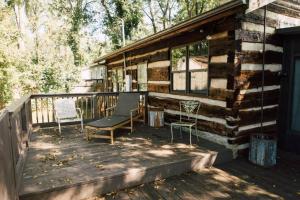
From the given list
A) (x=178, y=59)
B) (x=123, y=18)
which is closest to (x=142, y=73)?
(x=178, y=59)

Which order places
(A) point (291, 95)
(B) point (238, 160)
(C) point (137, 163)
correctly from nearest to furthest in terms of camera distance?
(C) point (137, 163) < (B) point (238, 160) < (A) point (291, 95)

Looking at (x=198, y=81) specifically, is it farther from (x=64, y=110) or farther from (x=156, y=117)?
(x=64, y=110)

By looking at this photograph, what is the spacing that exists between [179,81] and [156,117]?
1248mm

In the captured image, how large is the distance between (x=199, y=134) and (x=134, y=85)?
15.9ft

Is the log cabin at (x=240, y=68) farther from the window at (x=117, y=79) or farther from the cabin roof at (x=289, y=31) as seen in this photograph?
the window at (x=117, y=79)

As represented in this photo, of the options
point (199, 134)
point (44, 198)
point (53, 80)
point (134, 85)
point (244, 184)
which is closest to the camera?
point (44, 198)

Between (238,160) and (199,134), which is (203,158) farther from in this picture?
(199,134)

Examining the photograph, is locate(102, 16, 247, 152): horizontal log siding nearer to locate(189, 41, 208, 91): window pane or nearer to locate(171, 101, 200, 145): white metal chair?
locate(171, 101, 200, 145): white metal chair

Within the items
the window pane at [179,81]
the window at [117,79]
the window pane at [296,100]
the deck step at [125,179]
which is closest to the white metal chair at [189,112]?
the window pane at [179,81]

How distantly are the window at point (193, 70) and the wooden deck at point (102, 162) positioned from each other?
144 cm

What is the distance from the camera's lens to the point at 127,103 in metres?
7.08

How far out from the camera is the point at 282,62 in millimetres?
5641

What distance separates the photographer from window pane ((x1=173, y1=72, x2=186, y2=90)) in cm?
682

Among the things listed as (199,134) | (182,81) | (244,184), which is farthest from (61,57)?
(244,184)
